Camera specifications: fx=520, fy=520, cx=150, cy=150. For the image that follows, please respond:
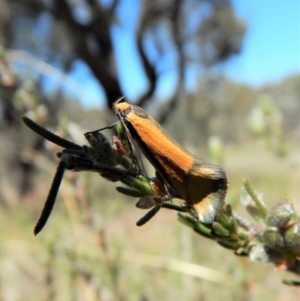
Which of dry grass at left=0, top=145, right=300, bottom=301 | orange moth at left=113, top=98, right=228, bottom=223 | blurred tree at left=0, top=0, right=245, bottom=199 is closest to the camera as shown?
orange moth at left=113, top=98, right=228, bottom=223

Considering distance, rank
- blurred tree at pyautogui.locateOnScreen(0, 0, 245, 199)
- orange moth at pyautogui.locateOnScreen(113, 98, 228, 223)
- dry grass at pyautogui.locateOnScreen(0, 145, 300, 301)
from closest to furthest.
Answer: orange moth at pyautogui.locateOnScreen(113, 98, 228, 223), dry grass at pyautogui.locateOnScreen(0, 145, 300, 301), blurred tree at pyautogui.locateOnScreen(0, 0, 245, 199)

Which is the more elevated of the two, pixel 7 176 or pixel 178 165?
pixel 178 165

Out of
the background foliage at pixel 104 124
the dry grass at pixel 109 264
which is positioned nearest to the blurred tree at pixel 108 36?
the background foliage at pixel 104 124

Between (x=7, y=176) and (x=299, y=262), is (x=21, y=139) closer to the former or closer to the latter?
(x=7, y=176)

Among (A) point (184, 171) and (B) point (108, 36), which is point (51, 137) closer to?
(A) point (184, 171)

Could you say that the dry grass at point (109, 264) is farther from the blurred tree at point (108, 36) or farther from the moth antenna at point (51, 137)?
the blurred tree at point (108, 36)

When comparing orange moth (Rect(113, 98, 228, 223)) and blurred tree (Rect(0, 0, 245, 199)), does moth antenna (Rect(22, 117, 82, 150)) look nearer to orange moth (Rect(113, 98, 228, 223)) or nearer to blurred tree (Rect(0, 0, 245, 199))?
orange moth (Rect(113, 98, 228, 223))

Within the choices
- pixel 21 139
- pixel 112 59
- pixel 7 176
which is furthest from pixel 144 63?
pixel 7 176

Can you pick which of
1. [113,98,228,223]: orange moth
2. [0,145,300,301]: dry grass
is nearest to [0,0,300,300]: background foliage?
[0,145,300,301]: dry grass
